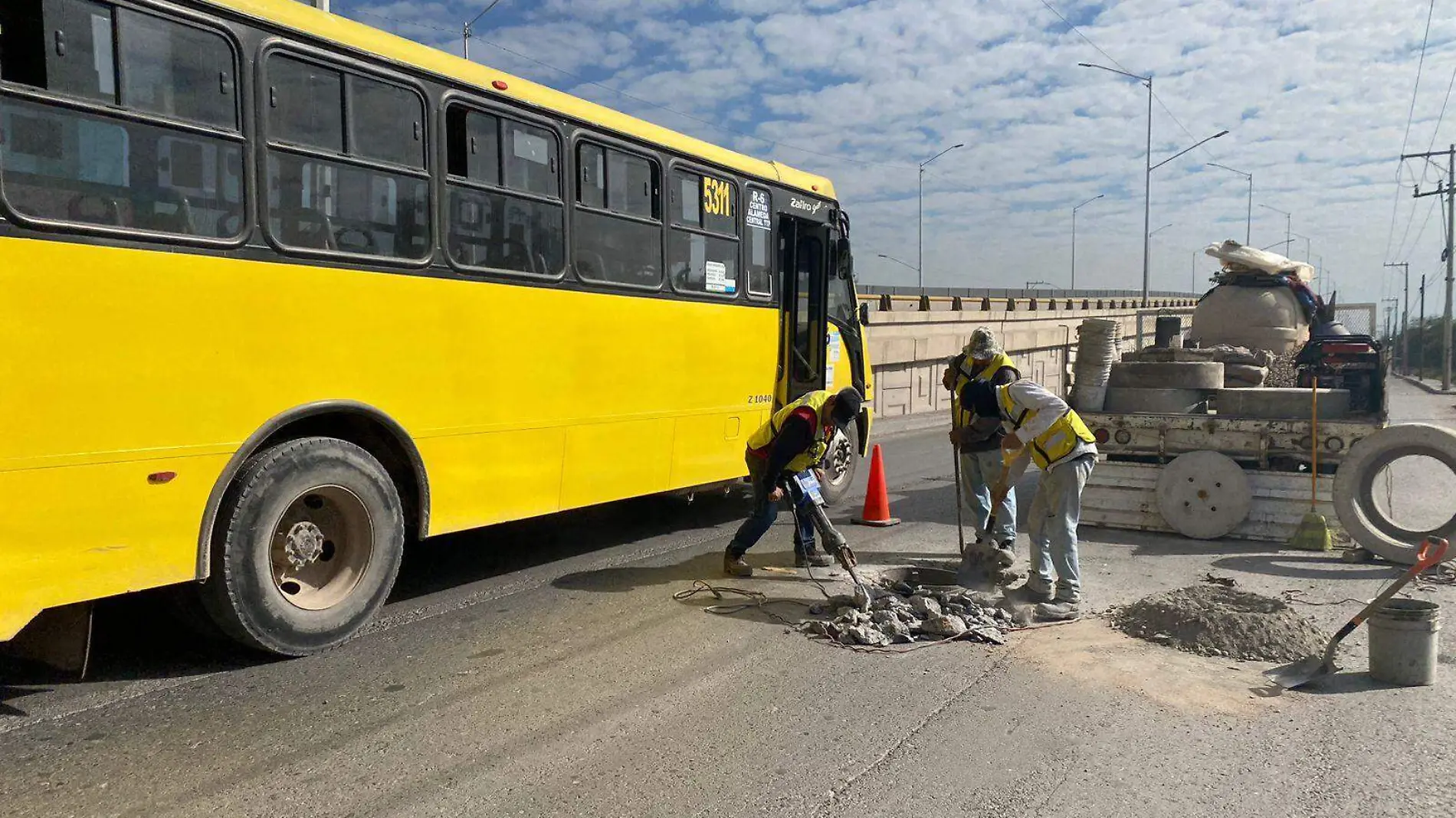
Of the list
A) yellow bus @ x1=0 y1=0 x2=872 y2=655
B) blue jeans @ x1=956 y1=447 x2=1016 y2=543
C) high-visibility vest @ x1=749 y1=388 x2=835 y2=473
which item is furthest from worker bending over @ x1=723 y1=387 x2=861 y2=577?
blue jeans @ x1=956 y1=447 x2=1016 y2=543

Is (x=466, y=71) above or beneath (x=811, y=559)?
above

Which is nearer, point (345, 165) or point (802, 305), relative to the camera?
point (345, 165)

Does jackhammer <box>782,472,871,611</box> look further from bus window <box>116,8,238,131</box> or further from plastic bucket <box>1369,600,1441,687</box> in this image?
bus window <box>116,8,238,131</box>

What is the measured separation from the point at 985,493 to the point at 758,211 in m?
3.24

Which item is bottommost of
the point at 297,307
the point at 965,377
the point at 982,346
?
the point at 965,377

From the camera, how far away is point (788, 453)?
6484mm

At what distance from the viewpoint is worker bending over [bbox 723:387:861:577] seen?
6484 mm

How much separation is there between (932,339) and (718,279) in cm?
1435

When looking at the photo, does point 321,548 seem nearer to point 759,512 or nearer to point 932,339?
point 759,512

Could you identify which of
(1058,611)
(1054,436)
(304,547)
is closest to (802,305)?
(1054,436)

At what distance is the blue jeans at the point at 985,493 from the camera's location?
24.3 feet

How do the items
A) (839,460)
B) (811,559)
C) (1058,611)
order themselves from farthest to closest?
(839,460) < (811,559) < (1058,611)

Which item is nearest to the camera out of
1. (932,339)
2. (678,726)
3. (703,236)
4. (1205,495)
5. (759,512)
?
(678,726)

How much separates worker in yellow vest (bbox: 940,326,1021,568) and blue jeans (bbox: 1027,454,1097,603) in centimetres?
92
